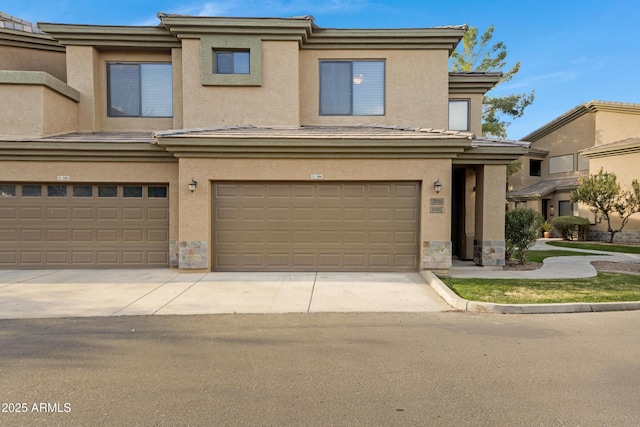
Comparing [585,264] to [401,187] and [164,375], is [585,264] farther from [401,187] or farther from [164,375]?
[164,375]

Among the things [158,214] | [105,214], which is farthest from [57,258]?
[158,214]

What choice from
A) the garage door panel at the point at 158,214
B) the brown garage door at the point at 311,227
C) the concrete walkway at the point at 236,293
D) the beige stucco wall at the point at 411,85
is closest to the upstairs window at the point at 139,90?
the garage door panel at the point at 158,214

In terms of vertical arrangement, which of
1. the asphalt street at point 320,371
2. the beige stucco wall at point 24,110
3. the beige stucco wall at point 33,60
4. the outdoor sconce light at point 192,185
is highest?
the beige stucco wall at point 33,60

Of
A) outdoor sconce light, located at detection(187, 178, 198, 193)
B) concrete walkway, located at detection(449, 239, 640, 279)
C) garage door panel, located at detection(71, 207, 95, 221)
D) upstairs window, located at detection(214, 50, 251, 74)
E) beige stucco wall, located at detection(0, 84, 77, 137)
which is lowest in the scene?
concrete walkway, located at detection(449, 239, 640, 279)

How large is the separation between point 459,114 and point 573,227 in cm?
1352

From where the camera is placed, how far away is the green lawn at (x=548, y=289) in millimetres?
6969

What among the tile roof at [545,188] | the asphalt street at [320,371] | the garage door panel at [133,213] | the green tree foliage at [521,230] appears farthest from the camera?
the tile roof at [545,188]

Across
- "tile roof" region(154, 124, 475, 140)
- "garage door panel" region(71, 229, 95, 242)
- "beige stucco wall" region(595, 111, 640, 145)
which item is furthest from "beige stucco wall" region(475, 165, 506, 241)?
"beige stucco wall" region(595, 111, 640, 145)

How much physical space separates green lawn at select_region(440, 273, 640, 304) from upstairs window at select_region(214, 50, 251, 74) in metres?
8.74

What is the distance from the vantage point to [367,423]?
10.5ft

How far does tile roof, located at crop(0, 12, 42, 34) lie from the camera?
12.7 meters

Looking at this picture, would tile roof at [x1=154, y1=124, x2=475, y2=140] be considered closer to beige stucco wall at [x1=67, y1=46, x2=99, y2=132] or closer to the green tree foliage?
the green tree foliage

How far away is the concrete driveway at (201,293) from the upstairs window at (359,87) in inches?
219

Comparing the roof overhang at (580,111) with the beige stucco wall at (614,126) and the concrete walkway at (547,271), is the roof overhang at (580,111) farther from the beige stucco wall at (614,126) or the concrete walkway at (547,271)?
the concrete walkway at (547,271)
